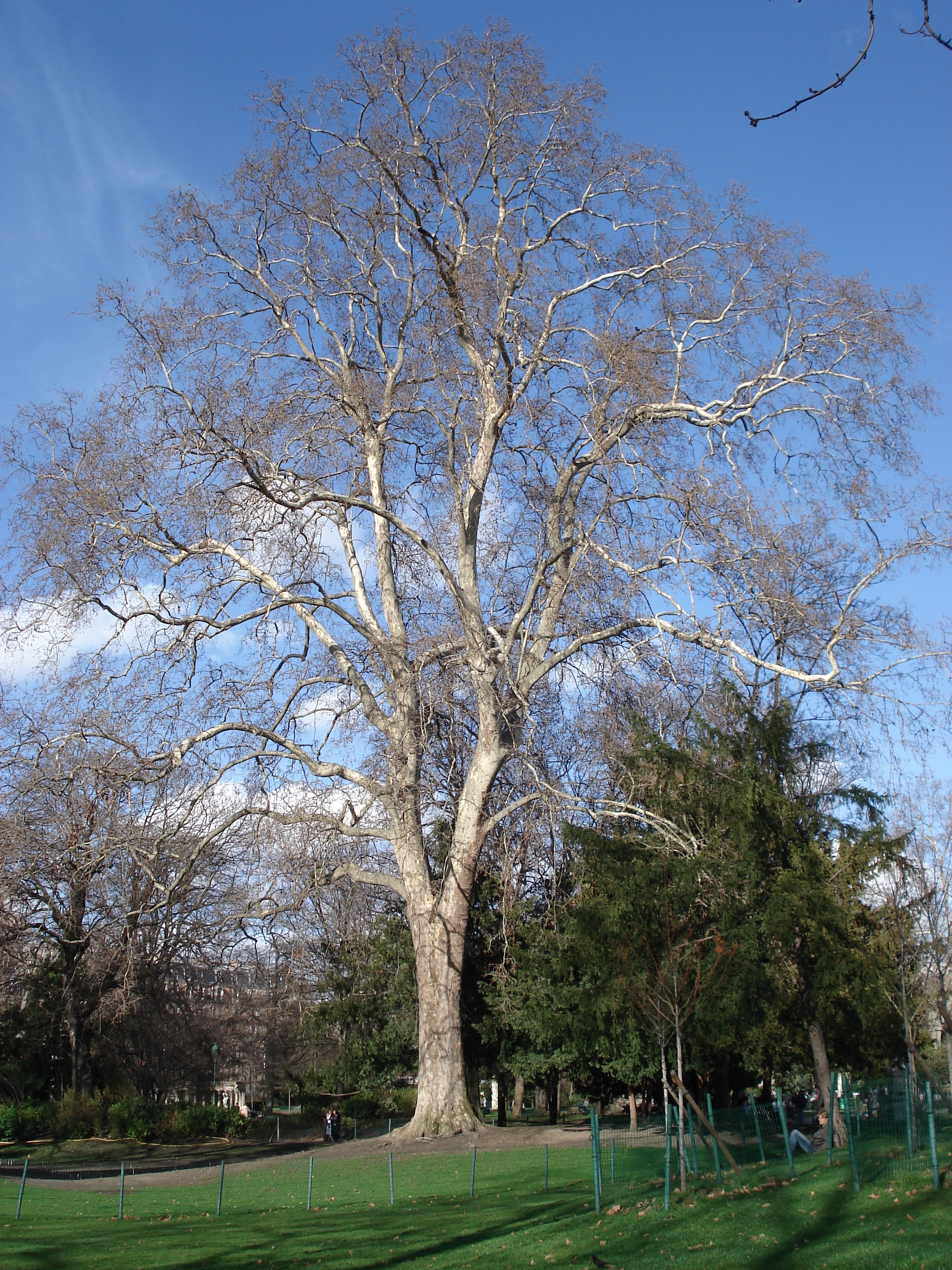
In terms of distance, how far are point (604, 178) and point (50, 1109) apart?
29494mm

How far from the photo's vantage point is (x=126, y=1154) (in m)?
26.0

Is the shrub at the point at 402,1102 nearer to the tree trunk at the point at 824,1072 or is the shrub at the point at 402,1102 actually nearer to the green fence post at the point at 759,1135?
the green fence post at the point at 759,1135

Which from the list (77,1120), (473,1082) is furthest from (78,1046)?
(473,1082)

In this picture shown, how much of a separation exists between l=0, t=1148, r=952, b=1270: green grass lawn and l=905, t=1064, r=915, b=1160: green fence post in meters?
0.85

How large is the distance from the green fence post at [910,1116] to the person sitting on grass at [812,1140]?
112 inches

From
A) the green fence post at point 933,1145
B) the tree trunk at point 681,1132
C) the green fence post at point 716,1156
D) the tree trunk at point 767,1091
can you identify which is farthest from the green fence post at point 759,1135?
the tree trunk at point 767,1091

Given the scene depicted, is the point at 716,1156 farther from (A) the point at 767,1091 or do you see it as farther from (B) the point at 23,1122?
(A) the point at 767,1091

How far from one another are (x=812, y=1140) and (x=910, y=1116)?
674cm

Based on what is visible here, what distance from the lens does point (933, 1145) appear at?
38.2 ft

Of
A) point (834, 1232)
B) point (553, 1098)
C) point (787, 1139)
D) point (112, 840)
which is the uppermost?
point (112, 840)

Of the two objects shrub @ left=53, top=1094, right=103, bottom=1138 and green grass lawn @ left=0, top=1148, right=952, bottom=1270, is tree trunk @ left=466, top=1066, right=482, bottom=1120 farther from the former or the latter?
shrub @ left=53, top=1094, right=103, bottom=1138

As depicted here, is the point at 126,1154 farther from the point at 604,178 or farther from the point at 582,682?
the point at 604,178

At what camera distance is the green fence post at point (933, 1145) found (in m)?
11.5

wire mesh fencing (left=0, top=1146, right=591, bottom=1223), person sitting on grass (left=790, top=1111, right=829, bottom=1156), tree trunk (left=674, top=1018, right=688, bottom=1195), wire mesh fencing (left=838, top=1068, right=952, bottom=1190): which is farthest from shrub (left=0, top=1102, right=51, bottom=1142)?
wire mesh fencing (left=838, top=1068, right=952, bottom=1190)
